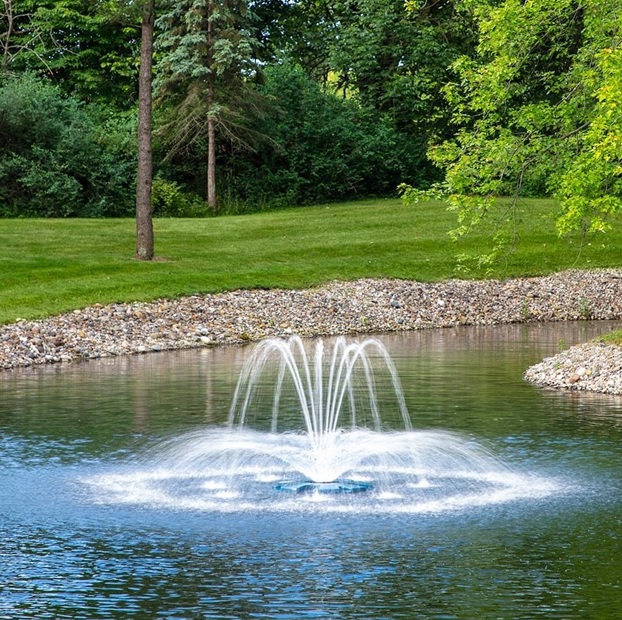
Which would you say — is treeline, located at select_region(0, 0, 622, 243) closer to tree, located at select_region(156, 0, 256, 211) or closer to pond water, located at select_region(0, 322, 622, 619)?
tree, located at select_region(156, 0, 256, 211)

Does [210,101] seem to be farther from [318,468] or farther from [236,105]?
[318,468]

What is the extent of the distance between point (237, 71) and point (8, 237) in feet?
51.7

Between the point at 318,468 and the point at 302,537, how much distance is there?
3.07 m

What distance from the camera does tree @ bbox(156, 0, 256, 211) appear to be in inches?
1890

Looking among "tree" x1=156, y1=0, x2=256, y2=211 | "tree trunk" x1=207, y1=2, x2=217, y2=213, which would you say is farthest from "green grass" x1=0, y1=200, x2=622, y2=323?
"tree" x1=156, y1=0, x2=256, y2=211

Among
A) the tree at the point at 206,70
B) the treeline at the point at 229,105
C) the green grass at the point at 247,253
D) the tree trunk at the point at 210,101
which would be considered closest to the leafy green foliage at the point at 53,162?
the treeline at the point at 229,105

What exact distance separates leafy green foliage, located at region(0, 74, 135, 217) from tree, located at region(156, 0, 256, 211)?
9.65 ft

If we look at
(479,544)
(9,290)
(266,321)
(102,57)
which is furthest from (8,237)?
(479,544)

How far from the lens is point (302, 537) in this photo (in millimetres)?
10641

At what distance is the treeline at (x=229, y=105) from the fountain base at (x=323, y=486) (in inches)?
1310

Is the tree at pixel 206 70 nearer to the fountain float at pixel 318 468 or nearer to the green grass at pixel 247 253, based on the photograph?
the green grass at pixel 247 253

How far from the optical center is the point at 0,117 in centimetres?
4700

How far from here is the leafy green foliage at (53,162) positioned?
46.4 m

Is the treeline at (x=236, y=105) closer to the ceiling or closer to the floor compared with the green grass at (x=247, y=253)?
closer to the ceiling
